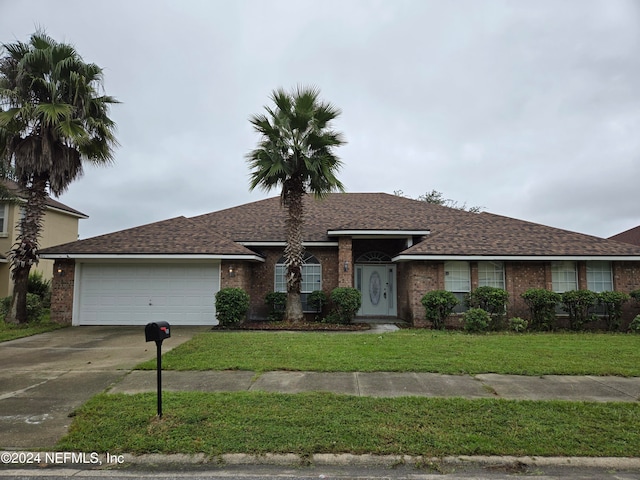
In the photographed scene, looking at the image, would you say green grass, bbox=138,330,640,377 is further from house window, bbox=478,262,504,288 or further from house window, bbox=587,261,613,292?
house window, bbox=478,262,504,288

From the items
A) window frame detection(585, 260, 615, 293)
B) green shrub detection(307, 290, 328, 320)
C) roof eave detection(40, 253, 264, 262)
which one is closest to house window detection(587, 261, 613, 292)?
window frame detection(585, 260, 615, 293)

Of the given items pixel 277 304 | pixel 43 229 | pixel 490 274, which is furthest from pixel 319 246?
pixel 43 229

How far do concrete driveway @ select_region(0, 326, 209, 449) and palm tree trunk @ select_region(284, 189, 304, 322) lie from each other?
11.3 feet

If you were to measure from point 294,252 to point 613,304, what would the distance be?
1074 centimetres

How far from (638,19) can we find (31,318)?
20368mm

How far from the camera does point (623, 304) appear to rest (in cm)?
1310

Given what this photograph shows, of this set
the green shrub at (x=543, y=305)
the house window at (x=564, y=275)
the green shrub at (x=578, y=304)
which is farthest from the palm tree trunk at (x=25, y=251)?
the house window at (x=564, y=275)

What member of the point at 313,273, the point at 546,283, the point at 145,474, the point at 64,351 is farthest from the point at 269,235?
the point at 145,474

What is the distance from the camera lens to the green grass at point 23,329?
10938 millimetres

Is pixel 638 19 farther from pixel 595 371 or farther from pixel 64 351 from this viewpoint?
pixel 64 351

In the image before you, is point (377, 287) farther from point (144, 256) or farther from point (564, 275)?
point (144, 256)

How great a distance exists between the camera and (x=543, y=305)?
1251cm

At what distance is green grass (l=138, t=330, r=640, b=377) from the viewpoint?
717 centimetres

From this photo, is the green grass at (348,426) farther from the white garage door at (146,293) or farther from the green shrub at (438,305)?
the white garage door at (146,293)
